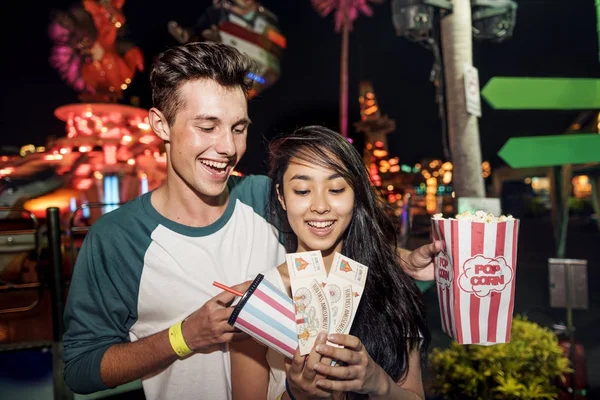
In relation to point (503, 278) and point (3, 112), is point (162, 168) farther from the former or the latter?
point (503, 278)

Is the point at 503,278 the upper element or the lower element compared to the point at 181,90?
lower

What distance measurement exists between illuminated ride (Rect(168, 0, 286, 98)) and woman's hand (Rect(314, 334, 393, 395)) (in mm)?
7967

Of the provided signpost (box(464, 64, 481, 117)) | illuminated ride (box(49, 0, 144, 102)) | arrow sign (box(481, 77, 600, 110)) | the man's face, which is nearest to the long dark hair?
the man's face

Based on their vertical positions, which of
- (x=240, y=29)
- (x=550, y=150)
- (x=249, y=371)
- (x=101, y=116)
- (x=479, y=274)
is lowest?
(x=249, y=371)

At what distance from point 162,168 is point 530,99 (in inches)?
400

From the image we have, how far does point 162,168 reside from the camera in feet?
37.6

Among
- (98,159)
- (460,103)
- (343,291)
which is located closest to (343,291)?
(343,291)

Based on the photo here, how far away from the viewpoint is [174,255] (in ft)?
5.85

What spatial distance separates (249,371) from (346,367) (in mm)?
543

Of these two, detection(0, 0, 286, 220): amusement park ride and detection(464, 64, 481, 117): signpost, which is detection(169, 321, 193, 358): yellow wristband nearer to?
detection(464, 64, 481, 117): signpost

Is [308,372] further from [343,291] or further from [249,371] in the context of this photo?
[249,371]

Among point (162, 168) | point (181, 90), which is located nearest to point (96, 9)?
point (162, 168)

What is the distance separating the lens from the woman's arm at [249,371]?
158 centimetres

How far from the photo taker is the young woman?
1600 millimetres
